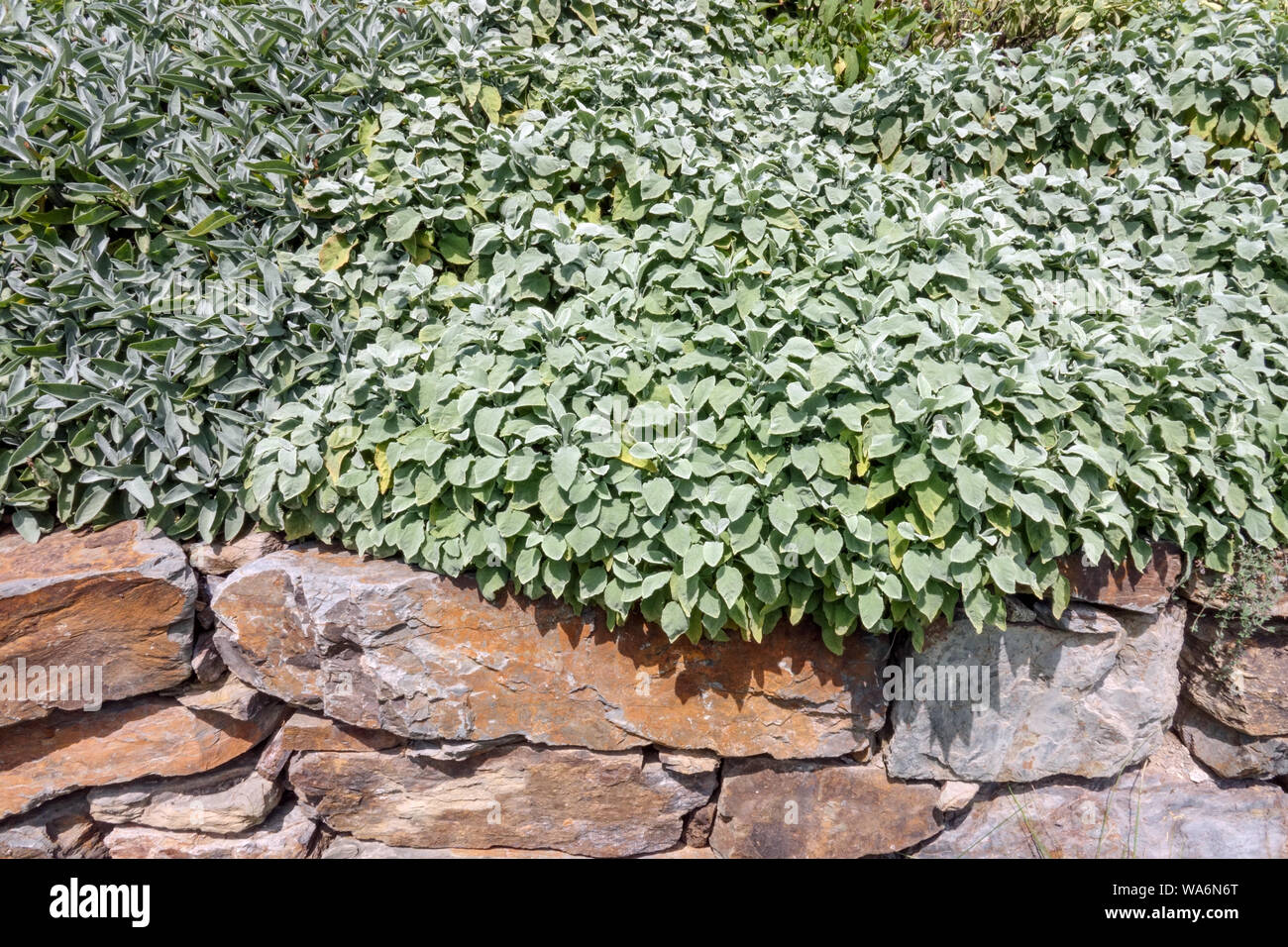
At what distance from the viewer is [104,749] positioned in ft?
9.59

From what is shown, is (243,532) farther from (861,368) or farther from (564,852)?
(861,368)

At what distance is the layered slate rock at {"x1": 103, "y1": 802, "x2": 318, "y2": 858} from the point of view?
3061mm

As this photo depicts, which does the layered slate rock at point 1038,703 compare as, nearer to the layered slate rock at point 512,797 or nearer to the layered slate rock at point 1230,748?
the layered slate rock at point 1230,748

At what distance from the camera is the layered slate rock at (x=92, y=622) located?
2.74 m

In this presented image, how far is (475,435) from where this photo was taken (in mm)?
2627

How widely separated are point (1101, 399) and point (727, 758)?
1.65m

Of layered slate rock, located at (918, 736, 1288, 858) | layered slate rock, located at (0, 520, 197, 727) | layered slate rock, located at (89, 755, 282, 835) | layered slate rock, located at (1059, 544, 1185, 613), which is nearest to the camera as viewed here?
layered slate rock, located at (1059, 544, 1185, 613)

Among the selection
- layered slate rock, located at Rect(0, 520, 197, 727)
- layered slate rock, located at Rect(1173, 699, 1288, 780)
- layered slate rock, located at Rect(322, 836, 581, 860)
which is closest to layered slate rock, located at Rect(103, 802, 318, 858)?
layered slate rock, located at Rect(322, 836, 581, 860)

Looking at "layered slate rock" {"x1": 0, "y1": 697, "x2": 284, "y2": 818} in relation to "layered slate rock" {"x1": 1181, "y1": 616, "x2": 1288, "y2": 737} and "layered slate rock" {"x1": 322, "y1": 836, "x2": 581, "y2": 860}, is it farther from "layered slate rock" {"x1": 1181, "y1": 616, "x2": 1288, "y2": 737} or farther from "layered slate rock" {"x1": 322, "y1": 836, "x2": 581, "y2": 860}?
"layered slate rock" {"x1": 1181, "y1": 616, "x2": 1288, "y2": 737}

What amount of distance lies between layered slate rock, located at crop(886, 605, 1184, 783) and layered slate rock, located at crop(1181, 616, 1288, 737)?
6.6 inches

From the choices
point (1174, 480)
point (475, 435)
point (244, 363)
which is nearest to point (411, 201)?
point (244, 363)

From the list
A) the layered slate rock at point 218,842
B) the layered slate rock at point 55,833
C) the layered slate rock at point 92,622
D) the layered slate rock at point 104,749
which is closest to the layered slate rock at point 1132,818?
the layered slate rock at point 218,842

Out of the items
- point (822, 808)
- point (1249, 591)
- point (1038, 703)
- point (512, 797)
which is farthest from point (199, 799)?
point (1249, 591)

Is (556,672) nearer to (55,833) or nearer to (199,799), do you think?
(199,799)
